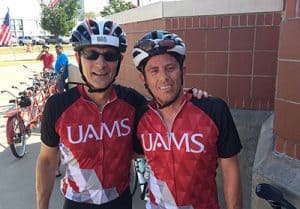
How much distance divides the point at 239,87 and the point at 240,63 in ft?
0.85

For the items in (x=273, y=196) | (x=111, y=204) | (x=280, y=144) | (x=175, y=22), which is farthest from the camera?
(x=175, y=22)

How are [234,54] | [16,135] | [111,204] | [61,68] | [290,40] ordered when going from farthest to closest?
[61,68] → [16,135] → [234,54] → [290,40] → [111,204]

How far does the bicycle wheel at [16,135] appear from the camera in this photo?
6657 millimetres

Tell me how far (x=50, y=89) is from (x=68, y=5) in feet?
123

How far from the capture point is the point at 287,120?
8.78 feet

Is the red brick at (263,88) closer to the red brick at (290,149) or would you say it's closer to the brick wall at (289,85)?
the brick wall at (289,85)

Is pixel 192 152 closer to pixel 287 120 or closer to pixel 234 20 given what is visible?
pixel 287 120

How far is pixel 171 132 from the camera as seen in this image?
82.7 inches

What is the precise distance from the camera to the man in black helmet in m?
2.30

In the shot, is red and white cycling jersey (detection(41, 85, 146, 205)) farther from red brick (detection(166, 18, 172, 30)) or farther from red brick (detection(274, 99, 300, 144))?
red brick (detection(166, 18, 172, 30))

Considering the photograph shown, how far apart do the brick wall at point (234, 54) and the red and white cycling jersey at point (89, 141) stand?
6.82 feet

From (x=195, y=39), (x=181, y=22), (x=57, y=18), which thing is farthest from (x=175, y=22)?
(x=57, y=18)

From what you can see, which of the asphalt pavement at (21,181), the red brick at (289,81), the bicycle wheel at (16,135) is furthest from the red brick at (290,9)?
the bicycle wheel at (16,135)

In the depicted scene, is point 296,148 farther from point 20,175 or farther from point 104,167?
point 20,175
